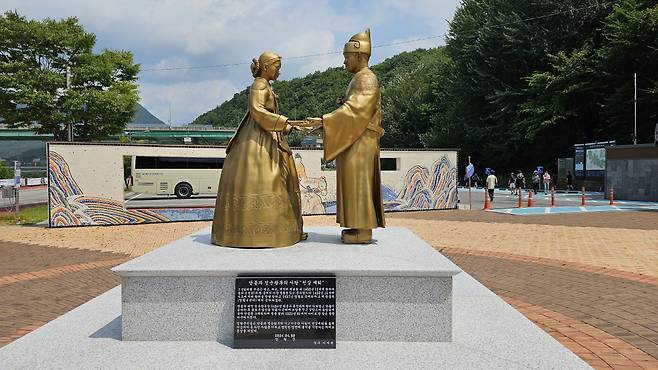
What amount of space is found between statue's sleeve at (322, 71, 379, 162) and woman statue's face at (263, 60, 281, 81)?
1.07m

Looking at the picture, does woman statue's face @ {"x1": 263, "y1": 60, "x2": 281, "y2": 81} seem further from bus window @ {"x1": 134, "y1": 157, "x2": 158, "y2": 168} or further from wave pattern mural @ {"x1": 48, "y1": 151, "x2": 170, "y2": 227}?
bus window @ {"x1": 134, "y1": 157, "x2": 158, "y2": 168}

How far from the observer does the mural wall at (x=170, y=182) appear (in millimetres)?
15195

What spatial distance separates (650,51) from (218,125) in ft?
194

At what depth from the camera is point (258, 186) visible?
545cm

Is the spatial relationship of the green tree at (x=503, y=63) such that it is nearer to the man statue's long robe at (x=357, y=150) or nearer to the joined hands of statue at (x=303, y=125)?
the man statue's long robe at (x=357, y=150)

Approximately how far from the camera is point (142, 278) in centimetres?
443

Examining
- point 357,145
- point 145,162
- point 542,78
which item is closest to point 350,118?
point 357,145

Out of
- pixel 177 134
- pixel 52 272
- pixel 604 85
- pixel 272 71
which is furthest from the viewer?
pixel 177 134

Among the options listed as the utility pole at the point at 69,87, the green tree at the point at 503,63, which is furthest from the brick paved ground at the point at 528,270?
the green tree at the point at 503,63

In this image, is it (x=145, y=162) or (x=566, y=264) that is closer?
(x=566, y=264)

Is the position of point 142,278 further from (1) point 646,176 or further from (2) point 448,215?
(1) point 646,176

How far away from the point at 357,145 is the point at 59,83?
75.2 ft

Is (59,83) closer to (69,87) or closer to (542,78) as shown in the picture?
(69,87)

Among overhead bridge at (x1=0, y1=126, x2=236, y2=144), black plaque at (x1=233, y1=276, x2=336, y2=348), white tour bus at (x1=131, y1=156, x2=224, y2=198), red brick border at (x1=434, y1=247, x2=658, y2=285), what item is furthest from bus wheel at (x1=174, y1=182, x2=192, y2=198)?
overhead bridge at (x1=0, y1=126, x2=236, y2=144)
